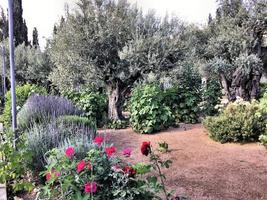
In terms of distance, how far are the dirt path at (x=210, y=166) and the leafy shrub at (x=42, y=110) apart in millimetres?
1349

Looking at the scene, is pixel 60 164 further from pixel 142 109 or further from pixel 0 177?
pixel 142 109

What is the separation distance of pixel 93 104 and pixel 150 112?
2.14 meters

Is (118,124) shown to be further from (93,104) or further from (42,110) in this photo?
(42,110)

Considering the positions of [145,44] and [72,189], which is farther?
[145,44]

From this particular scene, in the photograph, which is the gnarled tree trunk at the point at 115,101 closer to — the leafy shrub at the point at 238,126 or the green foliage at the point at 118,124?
the green foliage at the point at 118,124

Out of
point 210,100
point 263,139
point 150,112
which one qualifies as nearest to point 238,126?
point 263,139

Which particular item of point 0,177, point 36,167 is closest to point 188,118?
point 36,167

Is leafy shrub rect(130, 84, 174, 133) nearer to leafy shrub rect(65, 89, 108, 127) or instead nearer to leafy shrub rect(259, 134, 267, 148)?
leafy shrub rect(65, 89, 108, 127)

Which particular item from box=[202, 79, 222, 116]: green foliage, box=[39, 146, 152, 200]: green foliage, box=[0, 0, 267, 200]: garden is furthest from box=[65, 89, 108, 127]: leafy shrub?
box=[39, 146, 152, 200]: green foliage

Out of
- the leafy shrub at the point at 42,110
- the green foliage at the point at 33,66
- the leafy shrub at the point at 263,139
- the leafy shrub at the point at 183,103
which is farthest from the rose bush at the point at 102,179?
the green foliage at the point at 33,66

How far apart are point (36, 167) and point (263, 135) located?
3.91 m

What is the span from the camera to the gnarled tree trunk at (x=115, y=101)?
897cm

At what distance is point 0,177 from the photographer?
349cm

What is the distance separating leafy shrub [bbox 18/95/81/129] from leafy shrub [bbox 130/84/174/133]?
149 cm
